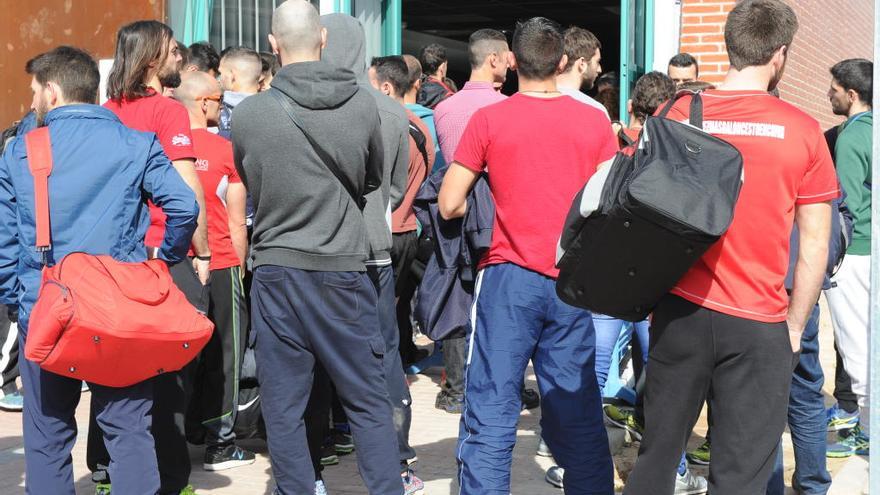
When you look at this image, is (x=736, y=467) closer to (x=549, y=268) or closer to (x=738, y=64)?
(x=549, y=268)

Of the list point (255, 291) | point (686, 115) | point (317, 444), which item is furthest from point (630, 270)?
point (317, 444)

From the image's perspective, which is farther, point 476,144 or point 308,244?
point 476,144

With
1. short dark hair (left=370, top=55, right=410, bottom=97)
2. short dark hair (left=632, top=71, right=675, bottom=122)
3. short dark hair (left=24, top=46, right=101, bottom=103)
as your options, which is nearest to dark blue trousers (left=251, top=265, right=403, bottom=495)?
short dark hair (left=24, top=46, right=101, bottom=103)

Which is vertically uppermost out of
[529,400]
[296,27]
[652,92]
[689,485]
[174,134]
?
[296,27]

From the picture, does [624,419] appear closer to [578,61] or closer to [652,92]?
[652,92]

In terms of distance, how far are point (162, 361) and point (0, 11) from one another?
6.91m

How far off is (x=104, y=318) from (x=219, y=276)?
1.65 m

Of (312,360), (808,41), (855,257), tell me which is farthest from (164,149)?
(808,41)

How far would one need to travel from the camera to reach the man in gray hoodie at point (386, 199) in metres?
4.98

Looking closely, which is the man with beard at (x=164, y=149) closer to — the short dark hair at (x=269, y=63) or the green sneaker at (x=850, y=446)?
the short dark hair at (x=269, y=63)

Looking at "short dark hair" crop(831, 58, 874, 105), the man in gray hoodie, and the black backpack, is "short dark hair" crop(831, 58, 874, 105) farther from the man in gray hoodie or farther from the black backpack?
the black backpack

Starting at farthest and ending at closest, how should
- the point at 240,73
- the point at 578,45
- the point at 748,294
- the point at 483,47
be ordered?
the point at 483,47 < the point at 240,73 < the point at 578,45 < the point at 748,294

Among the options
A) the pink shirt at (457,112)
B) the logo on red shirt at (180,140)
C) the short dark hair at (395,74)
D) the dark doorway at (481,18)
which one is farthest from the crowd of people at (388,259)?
the dark doorway at (481,18)

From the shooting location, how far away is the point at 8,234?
416 centimetres
